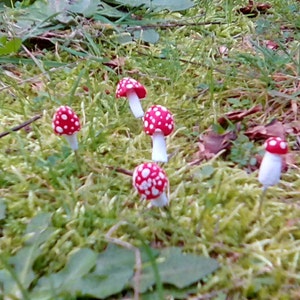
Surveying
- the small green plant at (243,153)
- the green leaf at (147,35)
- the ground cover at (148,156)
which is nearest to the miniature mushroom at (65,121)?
the ground cover at (148,156)

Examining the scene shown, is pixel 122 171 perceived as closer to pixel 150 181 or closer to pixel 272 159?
Answer: pixel 150 181

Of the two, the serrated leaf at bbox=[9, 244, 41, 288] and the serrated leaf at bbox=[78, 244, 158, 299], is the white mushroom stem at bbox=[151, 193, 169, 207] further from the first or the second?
the serrated leaf at bbox=[9, 244, 41, 288]

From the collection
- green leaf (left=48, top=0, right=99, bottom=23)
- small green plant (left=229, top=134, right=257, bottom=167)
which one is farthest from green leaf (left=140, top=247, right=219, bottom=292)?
green leaf (left=48, top=0, right=99, bottom=23)

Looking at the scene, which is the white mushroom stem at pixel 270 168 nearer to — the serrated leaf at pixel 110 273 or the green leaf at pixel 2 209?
the serrated leaf at pixel 110 273

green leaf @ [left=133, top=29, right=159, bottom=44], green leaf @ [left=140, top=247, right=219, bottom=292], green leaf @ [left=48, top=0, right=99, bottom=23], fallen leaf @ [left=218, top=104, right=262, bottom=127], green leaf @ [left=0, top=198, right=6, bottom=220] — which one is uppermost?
green leaf @ [left=48, top=0, right=99, bottom=23]

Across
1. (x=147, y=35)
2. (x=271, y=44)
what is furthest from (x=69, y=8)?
(x=271, y=44)
